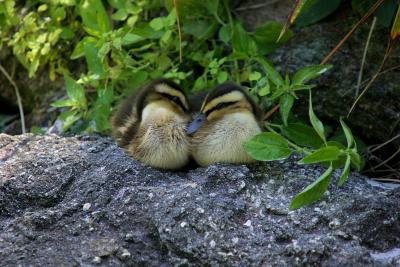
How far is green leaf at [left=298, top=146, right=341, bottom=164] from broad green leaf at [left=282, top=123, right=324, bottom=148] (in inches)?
24.2

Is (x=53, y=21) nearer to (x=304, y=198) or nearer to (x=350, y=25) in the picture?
(x=350, y=25)

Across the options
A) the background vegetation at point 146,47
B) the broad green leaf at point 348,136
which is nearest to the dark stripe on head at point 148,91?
the background vegetation at point 146,47

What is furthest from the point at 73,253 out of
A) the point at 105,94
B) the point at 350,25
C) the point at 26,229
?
the point at 350,25

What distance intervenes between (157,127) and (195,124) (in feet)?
0.64

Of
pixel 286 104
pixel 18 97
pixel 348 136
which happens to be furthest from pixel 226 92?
pixel 18 97

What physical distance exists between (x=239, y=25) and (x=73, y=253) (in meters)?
2.11

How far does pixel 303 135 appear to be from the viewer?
3.91 m

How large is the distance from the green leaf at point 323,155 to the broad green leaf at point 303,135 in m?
0.62

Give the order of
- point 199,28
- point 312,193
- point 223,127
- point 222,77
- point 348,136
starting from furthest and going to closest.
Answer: point 199,28 → point 222,77 → point 223,127 → point 348,136 → point 312,193

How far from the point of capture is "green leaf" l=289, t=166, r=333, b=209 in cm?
313

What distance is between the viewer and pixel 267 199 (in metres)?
3.43

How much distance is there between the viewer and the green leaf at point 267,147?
3.43 m

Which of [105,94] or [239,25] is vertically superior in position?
[239,25]

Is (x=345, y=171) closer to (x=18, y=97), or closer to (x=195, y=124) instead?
(x=195, y=124)
